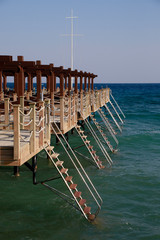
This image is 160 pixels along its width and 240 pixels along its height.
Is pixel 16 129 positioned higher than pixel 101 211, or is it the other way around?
pixel 16 129

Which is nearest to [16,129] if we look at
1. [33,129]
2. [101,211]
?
[33,129]

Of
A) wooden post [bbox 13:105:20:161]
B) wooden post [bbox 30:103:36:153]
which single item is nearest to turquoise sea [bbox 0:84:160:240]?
wooden post [bbox 30:103:36:153]

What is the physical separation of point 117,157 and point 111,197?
7.27m

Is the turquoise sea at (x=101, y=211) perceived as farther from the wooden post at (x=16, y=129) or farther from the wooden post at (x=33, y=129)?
the wooden post at (x=16, y=129)

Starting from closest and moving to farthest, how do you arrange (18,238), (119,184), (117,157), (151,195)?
(18,238)
(151,195)
(119,184)
(117,157)

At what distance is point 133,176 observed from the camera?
16.2 metres

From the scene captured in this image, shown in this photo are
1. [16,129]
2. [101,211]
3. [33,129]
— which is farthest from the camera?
[101,211]

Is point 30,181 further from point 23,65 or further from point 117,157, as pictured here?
point 117,157

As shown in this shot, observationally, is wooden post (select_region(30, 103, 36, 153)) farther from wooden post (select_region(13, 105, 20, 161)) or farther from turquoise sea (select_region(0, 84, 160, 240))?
turquoise sea (select_region(0, 84, 160, 240))

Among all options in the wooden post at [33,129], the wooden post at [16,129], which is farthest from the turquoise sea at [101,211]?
the wooden post at [16,129]

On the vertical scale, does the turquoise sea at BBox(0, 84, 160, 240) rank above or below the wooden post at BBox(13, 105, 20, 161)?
below

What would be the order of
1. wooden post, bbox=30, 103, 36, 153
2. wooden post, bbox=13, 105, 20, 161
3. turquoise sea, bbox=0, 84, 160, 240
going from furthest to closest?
turquoise sea, bbox=0, 84, 160, 240
wooden post, bbox=30, 103, 36, 153
wooden post, bbox=13, 105, 20, 161

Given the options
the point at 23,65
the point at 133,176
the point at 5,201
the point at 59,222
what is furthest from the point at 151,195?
the point at 23,65

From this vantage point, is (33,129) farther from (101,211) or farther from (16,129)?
(101,211)
